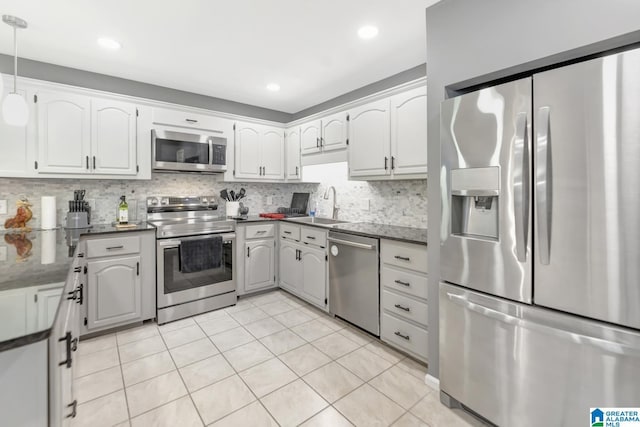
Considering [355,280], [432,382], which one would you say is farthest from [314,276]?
[432,382]

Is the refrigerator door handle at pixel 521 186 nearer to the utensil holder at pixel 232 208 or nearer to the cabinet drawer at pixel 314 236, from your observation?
the cabinet drawer at pixel 314 236

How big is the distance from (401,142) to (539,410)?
6.55 ft

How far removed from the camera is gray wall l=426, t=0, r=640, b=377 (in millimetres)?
1229

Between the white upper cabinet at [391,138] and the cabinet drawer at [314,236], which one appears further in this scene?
the cabinet drawer at [314,236]

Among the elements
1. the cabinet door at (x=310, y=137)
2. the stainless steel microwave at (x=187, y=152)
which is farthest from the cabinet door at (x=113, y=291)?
the cabinet door at (x=310, y=137)

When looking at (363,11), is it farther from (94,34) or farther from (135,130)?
(135,130)

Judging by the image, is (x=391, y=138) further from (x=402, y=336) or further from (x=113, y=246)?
(x=113, y=246)

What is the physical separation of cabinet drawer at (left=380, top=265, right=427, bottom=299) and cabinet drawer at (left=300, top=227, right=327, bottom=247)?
788mm

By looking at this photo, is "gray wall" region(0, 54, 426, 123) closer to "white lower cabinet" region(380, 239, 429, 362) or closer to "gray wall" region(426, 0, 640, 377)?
"gray wall" region(426, 0, 640, 377)

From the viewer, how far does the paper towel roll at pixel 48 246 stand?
4.87 feet

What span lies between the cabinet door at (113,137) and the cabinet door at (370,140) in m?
2.28

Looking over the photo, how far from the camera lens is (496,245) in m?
1.51

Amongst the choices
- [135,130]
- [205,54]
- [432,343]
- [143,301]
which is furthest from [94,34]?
[432,343]

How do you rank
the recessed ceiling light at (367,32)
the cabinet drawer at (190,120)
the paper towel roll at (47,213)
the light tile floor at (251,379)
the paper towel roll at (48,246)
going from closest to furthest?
the paper towel roll at (48,246)
the light tile floor at (251,379)
the recessed ceiling light at (367,32)
the paper towel roll at (47,213)
the cabinet drawer at (190,120)
